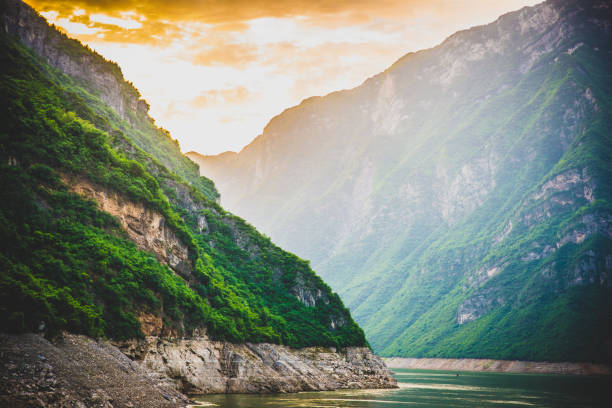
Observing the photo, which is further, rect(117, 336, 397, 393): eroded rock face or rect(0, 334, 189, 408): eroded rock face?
rect(117, 336, 397, 393): eroded rock face

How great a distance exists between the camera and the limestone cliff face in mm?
122981

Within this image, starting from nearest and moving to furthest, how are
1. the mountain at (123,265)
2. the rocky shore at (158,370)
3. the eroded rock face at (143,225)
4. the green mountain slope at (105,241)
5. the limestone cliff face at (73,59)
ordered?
the rocky shore at (158,370)
the mountain at (123,265)
the green mountain slope at (105,241)
the eroded rock face at (143,225)
the limestone cliff face at (73,59)

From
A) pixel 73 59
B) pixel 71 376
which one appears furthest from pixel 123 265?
pixel 73 59

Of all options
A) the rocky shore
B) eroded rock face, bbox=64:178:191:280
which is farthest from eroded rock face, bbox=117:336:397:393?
eroded rock face, bbox=64:178:191:280

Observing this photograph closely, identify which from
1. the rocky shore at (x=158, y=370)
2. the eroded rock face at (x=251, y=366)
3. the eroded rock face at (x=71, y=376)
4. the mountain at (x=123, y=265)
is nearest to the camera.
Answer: the eroded rock face at (x=71, y=376)

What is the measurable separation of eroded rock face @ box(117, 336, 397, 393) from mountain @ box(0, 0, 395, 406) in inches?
10.8

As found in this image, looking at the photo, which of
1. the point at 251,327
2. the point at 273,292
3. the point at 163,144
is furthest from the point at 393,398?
the point at 163,144

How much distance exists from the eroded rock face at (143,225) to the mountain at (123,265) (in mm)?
217

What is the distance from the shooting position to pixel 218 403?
70.7 metres

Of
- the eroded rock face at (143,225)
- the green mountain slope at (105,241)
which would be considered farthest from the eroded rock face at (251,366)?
the eroded rock face at (143,225)

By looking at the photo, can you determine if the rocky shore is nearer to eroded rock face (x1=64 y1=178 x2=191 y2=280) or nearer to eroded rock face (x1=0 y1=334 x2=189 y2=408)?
eroded rock face (x1=0 y1=334 x2=189 y2=408)

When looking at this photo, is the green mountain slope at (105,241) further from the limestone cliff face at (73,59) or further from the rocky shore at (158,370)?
the rocky shore at (158,370)

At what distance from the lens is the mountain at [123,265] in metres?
62.3

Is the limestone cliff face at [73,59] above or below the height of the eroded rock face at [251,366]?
above
